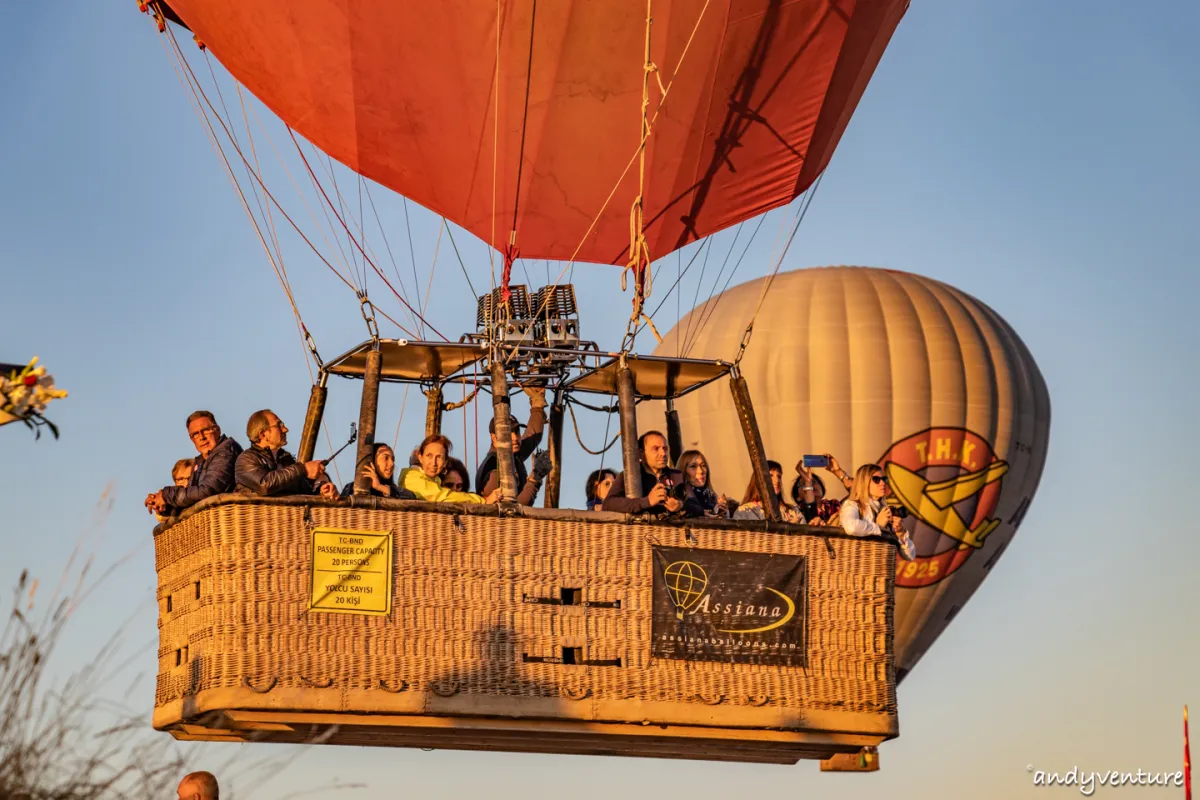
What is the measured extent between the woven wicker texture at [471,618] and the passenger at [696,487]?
338mm

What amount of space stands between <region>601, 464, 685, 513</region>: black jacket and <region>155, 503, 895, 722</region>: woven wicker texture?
0.33ft

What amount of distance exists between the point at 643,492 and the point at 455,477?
890 mm

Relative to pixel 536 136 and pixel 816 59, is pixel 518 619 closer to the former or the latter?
pixel 536 136

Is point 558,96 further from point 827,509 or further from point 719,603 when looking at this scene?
point 719,603

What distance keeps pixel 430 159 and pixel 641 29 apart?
4.41ft

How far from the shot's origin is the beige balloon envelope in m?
25.5

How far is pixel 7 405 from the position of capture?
4.89 meters

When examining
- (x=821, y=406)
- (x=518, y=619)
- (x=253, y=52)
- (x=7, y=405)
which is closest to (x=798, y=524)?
(x=518, y=619)

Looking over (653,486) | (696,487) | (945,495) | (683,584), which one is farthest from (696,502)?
(945,495)

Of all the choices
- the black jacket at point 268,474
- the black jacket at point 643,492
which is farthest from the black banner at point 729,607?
the black jacket at point 268,474

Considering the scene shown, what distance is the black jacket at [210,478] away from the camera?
29.1 feet

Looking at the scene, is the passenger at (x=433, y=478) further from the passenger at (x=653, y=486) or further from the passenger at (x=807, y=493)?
the passenger at (x=807, y=493)

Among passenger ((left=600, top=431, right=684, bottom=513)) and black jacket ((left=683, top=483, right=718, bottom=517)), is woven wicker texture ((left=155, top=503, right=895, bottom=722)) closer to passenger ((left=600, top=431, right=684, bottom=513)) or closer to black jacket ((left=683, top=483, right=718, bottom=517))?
passenger ((left=600, top=431, right=684, bottom=513))

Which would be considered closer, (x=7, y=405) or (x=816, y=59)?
(x=7, y=405)
